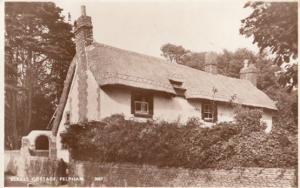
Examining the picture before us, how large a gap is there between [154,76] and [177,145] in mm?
3379

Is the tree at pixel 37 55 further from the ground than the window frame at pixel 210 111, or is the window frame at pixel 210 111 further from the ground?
the tree at pixel 37 55

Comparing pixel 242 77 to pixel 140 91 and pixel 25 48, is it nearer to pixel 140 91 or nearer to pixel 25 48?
pixel 140 91

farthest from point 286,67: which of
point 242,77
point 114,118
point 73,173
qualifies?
point 242,77

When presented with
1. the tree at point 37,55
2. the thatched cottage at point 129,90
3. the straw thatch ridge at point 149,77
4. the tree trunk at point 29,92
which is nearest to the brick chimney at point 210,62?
the straw thatch ridge at point 149,77

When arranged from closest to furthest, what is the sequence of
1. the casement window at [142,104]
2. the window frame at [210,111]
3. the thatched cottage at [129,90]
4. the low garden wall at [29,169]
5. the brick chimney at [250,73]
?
the low garden wall at [29,169], the thatched cottage at [129,90], the casement window at [142,104], the window frame at [210,111], the brick chimney at [250,73]

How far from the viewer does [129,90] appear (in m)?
11.4

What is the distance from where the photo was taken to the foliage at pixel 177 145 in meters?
8.26

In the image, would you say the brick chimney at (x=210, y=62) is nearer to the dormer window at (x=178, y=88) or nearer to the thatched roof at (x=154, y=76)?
the thatched roof at (x=154, y=76)

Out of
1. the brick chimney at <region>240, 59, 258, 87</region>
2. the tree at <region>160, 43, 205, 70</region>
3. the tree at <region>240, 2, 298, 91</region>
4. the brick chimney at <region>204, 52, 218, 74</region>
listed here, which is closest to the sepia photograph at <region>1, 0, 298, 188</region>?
the tree at <region>240, 2, 298, 91</region>

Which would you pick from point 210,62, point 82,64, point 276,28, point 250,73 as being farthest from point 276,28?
point 250,73

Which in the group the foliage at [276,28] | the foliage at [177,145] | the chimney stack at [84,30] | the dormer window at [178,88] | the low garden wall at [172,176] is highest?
the chimney stack at [84,30]

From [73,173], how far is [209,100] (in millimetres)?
4975

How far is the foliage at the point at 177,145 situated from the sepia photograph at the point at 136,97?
0.08 feet

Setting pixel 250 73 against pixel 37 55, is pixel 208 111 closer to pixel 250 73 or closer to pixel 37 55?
pixel 37 55
